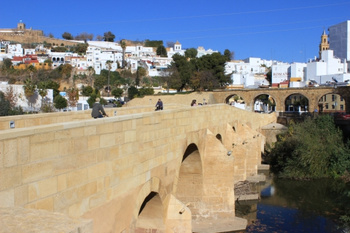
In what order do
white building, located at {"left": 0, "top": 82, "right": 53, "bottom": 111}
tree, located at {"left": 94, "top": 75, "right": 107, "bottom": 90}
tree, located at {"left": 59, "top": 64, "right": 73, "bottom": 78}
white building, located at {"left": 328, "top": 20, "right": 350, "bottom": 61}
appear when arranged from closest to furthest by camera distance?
1. white building, located at {"left": 0, "top": 82, "right": 53, "bottom": 111}
2. white building, located at {"left": 328, "top": 20, "right": 350, "bottom": 61}
3. tree, located at {"left": 94, "top": 75, "right": 107, "bottom": 90}
4. tree, located at {"left": 59, "top": 64, "right": 73, "bottom": 78}

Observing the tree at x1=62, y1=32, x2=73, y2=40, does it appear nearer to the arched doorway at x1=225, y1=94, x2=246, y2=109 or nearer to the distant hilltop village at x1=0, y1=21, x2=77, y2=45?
the distant hilltop village at x1=0, y1=21, x2=77, y2=45

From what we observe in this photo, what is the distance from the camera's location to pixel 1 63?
225ft

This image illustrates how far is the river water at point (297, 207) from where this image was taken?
13.1 m

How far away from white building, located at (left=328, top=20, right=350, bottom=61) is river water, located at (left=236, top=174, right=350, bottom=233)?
4240 cm

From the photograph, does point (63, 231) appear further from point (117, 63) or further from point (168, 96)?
point (117, 63)

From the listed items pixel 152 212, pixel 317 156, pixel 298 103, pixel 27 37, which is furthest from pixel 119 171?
pixel 27 37

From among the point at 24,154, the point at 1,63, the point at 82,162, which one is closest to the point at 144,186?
the point at 82,162

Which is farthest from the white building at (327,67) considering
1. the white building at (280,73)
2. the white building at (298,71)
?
the white building at (280,73)

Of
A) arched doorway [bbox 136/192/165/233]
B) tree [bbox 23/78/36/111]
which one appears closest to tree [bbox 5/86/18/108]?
tree [bbox 23/78/36/111]

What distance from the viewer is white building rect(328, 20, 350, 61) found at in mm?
55475

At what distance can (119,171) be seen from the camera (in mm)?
5621

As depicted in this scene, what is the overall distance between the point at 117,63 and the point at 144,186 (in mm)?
63969

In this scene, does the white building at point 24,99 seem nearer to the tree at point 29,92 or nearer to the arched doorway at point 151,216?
the tree at point 29,92

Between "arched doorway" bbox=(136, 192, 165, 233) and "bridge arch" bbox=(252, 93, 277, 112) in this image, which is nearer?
"arched doorway" bbox=(136, 192, 165, 233)
